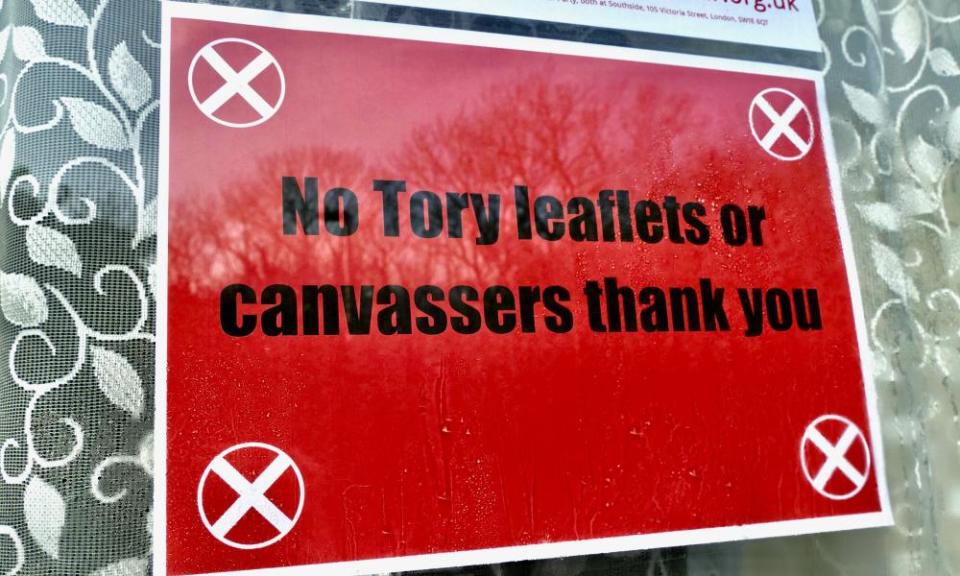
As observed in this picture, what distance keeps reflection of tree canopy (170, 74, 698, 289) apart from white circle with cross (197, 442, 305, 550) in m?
0.18

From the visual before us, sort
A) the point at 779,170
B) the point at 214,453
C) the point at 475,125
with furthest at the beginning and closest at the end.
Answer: the point at 779,170 < the point at 475,125 < the point at 214,453

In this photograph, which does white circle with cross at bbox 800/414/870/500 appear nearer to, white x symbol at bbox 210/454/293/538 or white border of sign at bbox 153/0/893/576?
white border of sign at bbox 153/0/893/576

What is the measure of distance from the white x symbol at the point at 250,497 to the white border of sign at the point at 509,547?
48mm

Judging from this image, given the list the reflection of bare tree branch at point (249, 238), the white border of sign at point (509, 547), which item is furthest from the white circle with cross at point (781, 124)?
the reflection of bare tree branch at point (249, 238)

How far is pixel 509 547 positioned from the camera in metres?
0.93

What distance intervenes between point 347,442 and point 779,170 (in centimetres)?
67

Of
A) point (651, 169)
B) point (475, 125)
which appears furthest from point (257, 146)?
point (651, 169)

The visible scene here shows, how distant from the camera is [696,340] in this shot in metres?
1.04

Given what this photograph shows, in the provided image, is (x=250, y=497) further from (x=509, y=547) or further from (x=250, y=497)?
(x=509, y=547)

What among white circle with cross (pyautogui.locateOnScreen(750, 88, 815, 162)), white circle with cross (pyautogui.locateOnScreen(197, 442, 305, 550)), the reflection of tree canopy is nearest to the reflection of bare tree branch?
the reflection of tree canopy

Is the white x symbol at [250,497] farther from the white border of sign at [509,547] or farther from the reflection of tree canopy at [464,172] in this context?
the reflection of tree canopy at [464,172]

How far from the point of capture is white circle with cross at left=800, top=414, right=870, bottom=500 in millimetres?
1060

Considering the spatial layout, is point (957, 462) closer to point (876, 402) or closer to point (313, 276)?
point (876, 402)

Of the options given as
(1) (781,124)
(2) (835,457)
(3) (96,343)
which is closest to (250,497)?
(3) (96,343)
